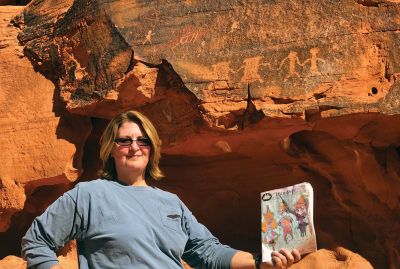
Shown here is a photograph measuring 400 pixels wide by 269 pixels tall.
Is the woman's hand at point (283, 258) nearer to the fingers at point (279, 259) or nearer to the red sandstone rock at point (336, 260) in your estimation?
the fingers at point (279, 259)

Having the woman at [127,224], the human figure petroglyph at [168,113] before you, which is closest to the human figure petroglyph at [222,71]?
the human figure petroglyph at [168,113]

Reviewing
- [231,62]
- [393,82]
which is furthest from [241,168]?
[393,82]

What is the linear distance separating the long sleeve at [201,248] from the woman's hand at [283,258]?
8.4 inches

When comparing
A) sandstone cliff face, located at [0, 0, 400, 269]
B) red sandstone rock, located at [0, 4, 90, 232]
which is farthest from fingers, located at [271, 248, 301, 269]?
red sandstone rock, located at [0, 4, 90, 232]

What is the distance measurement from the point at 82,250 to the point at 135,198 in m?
0.25

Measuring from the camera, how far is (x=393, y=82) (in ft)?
14.7

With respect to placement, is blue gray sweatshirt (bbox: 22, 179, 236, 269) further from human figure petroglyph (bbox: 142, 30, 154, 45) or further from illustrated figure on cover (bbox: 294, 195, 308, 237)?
human figure petroglyph (bbox: 142, 30, 154, 45)

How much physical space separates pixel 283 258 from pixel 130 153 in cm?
65

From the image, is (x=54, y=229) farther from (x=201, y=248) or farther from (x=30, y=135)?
(x=30, y=135)

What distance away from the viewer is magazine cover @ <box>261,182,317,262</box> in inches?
97.0

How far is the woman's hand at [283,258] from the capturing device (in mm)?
2467

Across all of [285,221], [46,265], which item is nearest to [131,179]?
[46,265]

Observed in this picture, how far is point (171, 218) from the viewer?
260 centimetres

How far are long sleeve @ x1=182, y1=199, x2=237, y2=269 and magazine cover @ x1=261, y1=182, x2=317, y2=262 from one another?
0.19 m
